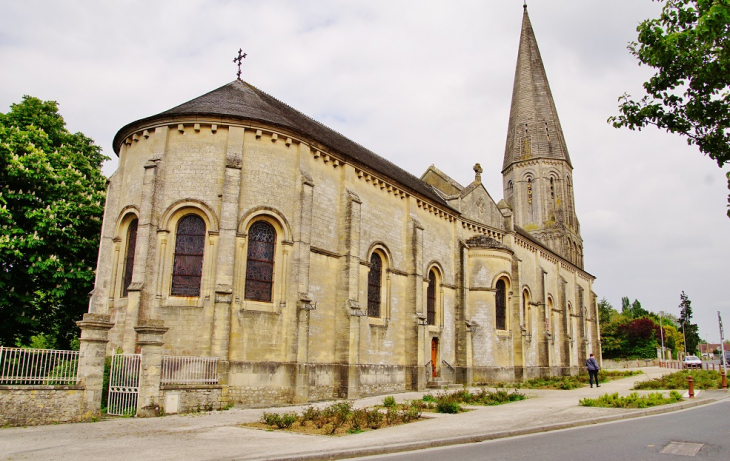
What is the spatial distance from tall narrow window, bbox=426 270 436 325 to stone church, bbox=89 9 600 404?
9 centimetres

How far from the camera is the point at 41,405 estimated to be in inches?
490

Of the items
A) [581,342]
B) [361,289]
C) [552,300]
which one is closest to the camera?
[361,289]

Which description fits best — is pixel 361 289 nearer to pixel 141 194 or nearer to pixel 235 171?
pixel 235 171

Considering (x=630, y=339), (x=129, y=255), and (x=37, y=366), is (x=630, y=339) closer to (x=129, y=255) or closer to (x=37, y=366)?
(x=129, y=255)

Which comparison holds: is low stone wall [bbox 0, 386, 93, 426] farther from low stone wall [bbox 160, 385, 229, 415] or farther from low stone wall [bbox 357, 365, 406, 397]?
low stone wall [bbox 357, 365, 406, 397]

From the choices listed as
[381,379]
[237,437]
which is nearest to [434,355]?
[381,379]

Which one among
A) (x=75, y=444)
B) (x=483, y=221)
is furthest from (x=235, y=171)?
(x=483, y=221)

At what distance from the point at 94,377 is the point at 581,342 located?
42.3 m

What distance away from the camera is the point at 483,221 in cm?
3281

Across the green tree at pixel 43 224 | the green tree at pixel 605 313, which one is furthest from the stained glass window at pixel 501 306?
the green tree at pixel 605 313

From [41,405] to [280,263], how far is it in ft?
28.3

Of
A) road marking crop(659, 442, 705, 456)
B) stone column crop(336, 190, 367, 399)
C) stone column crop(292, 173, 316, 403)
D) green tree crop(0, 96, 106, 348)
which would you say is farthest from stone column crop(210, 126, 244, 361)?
road marking crop(659, 442, 705, 456)

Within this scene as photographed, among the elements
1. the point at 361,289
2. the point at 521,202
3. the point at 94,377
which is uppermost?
the point at 521,202

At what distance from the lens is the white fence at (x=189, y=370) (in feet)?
51.2
